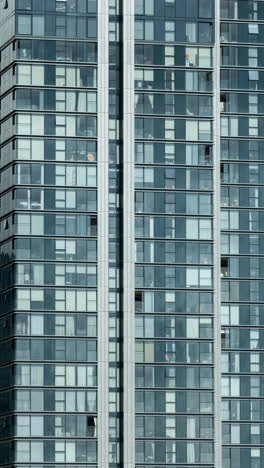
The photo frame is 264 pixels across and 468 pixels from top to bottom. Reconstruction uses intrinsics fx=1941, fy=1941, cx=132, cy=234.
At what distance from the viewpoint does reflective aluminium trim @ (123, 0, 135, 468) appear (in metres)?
186

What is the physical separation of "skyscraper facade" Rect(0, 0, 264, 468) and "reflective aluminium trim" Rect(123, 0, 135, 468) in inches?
5.5

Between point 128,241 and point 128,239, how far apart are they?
0.19 m

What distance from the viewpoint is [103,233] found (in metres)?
188

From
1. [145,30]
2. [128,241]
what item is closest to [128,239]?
[128,241]

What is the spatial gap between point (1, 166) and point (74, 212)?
370 inches

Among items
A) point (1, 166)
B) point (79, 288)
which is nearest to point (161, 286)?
point (79, 288)

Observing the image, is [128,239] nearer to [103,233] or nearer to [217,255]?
[103,233]

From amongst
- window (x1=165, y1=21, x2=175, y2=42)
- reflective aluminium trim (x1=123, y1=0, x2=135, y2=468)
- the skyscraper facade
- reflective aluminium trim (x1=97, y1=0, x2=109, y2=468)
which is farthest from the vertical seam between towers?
reflective aluminium trim (x1=97, y1=0, x2=109, y2=468)

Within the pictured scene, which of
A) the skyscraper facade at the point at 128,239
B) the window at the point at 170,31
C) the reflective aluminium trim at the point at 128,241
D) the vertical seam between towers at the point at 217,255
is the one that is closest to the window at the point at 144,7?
the skyscraper facade at the point at 128,239

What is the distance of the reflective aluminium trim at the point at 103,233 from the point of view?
607 ft

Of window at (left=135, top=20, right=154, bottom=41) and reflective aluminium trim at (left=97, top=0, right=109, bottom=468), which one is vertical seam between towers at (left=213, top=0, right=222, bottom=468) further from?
reflective aluminium trim at (left=97, top=0, right=109, bottom=468)

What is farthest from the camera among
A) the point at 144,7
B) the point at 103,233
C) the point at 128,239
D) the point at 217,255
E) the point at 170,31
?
the point at 170,31

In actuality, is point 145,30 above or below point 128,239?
above

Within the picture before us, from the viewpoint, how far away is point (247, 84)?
194m
